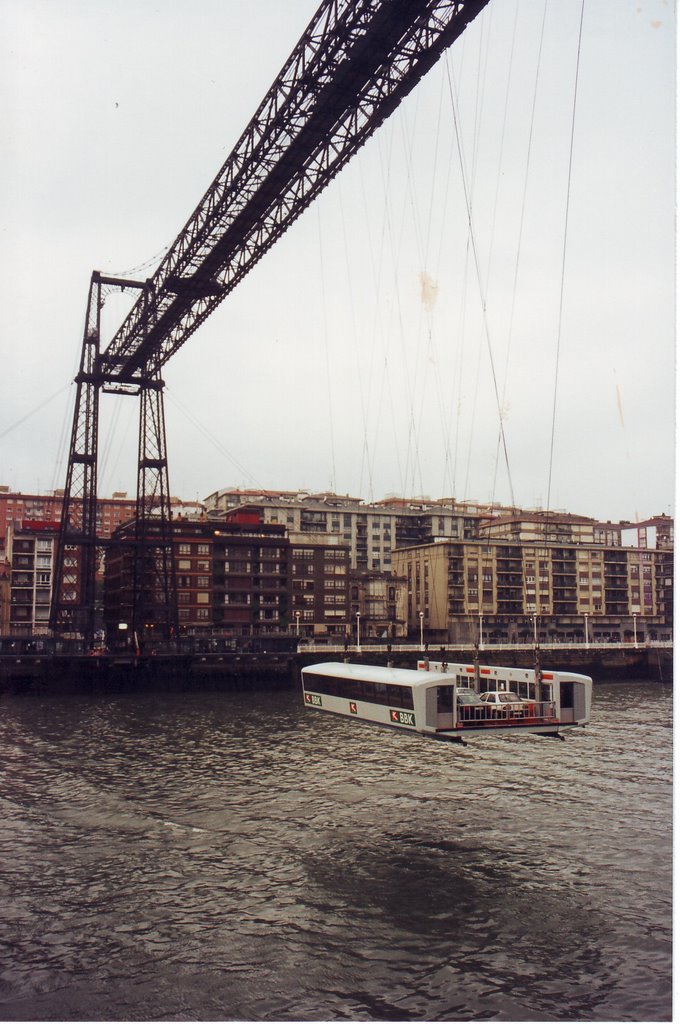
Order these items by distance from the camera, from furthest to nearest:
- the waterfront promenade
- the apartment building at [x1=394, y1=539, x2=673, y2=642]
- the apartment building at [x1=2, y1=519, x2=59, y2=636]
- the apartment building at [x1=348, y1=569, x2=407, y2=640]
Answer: the apartment building at [x1=394, y1=539, x2=673, y2=642] < the apartment building at [x1=348, y1=569, x2=407, y2=640] < the apartment building at [x1=2, y1=519, x2=59, y2=636] < the waterfront promenade

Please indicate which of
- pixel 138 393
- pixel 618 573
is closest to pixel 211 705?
pixel 138 393

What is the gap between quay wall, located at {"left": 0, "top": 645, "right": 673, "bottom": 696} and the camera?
64.6 m

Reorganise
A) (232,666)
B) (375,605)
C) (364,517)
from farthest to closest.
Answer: (364,517)
(375,605)
(232,666)

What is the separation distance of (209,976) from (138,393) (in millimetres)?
58979

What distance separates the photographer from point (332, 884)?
2103 centimetres

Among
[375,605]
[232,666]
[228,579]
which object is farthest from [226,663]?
[375,605]

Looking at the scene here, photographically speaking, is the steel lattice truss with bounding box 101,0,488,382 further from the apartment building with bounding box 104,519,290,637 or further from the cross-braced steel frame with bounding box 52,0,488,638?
the apartment building with bounding box 104,519,290,637

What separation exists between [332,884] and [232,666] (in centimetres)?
5106

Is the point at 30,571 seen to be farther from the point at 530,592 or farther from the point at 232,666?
the point at 530,592

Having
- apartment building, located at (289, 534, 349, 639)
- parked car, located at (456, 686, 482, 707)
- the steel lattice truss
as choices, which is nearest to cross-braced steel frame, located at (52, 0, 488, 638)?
the steel lattice truss

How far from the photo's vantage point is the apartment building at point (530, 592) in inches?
4505

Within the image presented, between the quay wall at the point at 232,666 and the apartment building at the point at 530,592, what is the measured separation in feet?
91.0

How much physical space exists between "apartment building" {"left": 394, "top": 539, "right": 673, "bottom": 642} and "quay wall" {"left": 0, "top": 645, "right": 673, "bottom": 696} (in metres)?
27.7

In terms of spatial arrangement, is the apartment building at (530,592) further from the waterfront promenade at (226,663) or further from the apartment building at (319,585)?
the waterfront promenade at (226,663)
